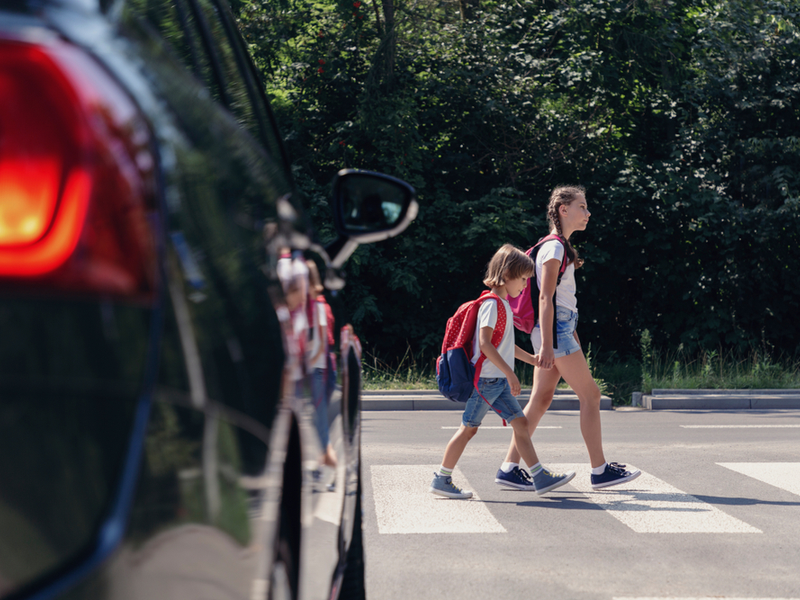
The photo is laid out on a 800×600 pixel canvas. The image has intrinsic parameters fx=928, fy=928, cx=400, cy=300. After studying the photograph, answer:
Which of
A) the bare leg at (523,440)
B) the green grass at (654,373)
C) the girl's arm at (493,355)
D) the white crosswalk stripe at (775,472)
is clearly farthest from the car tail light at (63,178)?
the green grass at (654,373)

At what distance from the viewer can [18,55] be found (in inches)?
32.9

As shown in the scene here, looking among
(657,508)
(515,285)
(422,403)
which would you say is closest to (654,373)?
(422,403)

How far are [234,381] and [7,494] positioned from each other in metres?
0.36

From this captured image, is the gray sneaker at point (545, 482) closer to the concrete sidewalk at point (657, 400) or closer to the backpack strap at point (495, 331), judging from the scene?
the backpack strap at point (495, 331)

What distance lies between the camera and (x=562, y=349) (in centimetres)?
605

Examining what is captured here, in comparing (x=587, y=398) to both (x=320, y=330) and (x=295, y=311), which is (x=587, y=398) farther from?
(x=295, y=311)

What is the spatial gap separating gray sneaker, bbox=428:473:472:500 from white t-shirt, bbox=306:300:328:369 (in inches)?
150

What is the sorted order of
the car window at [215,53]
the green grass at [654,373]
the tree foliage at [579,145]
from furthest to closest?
the tree foliage at [579,145]
the green grass at [654,373]
the car window at [215,53]

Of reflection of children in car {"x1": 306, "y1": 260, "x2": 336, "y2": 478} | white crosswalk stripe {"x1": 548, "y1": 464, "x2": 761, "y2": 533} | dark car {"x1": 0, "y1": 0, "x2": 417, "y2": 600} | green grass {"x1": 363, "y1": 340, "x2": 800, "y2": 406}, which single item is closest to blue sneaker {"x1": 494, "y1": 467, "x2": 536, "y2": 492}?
white crosswalk stripe {"x1": 548, "y1": 464, "x2": 761, "y2": 533}

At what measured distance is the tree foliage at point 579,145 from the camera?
15.9m

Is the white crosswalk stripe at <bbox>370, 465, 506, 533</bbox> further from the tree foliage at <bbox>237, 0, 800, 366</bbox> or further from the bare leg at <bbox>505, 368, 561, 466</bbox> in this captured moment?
the tree foliage at <bbox>237, 0, 800, 366</bbox>

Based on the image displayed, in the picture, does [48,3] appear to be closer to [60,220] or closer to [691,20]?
[60,220]

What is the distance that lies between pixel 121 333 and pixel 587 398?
5.44 m

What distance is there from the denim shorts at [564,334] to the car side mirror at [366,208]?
11.3ft
